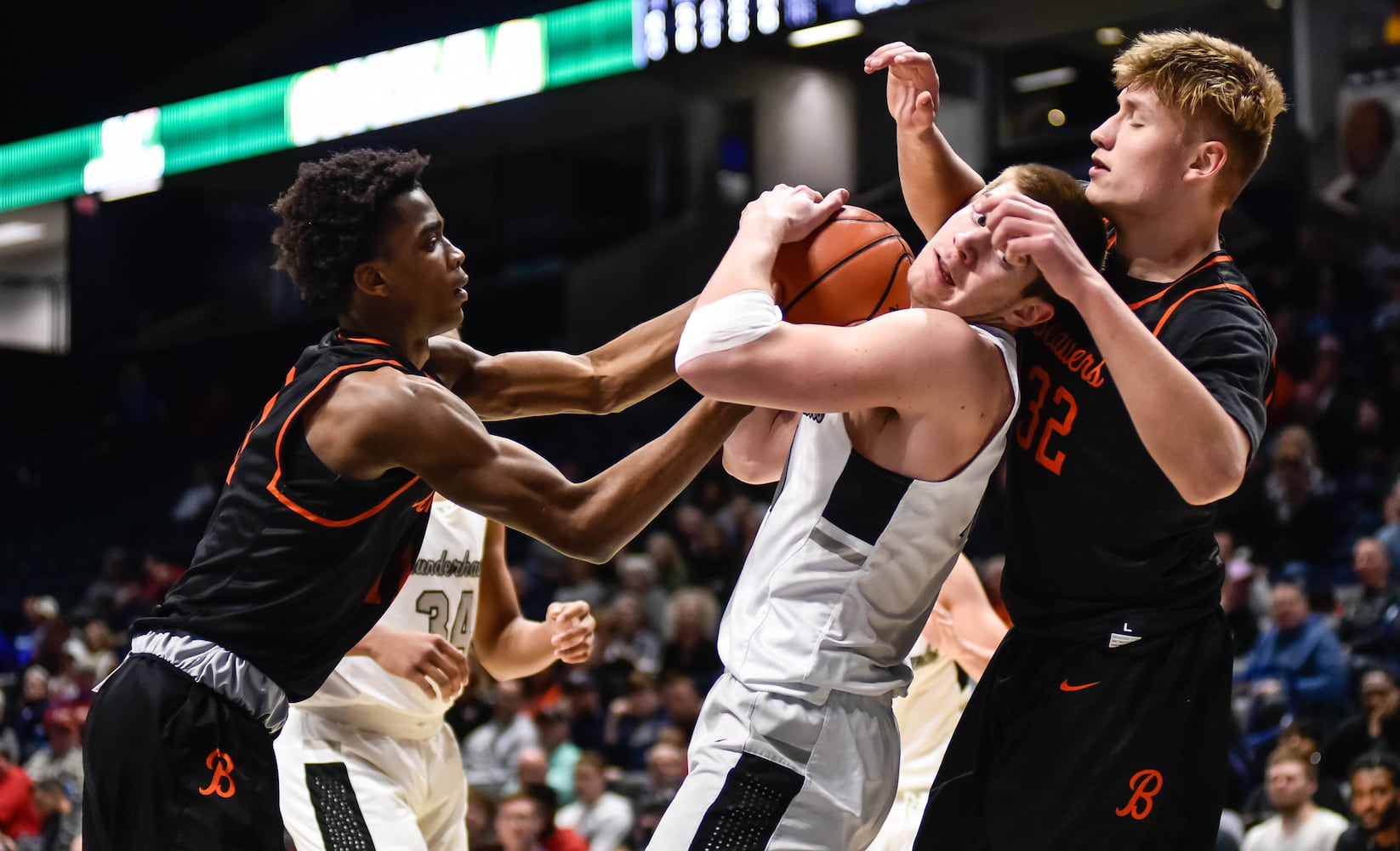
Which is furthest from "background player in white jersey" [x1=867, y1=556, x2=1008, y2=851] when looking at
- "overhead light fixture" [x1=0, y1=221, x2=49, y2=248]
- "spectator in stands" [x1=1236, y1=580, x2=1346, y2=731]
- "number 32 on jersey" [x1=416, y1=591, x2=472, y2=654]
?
"overhead light fixture" [x1=0, y1=221, x2=49, y2=248]

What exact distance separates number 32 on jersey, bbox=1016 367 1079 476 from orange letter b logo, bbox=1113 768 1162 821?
576 millimetres

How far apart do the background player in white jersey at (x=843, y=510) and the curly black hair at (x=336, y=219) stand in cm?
92

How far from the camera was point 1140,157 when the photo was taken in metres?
2.81

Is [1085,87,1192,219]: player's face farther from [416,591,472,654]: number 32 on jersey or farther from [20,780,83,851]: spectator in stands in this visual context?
[20,780,83,851]: spectator in stands

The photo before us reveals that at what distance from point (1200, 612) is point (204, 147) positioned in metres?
16.2

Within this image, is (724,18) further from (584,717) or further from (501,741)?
(501,741)

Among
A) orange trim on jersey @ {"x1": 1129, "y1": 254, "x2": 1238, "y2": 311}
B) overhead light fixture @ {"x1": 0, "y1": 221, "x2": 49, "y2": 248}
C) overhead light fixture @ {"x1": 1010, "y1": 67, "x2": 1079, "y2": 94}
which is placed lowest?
orange trim on jersey @ {"x1": 1129, "y1": 254, "x2": 1238, "y2": 311}

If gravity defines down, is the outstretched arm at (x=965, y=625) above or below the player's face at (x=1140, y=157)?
below

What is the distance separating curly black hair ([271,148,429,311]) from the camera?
10.6ft

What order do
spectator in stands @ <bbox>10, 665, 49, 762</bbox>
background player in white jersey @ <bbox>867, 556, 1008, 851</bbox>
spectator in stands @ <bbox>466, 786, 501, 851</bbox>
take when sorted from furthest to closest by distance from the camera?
1. spectator in stands @ <bbox>10, 665, 49, 762</bbox>
2. spectator in stands @ <bbox>466, 786, 501, 851</bbox>
3. background player in white jersey @ <bbox>867, 556, 1008, 851</bbox>

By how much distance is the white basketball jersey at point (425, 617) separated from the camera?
433 cm

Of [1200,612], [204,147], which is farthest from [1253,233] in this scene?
[204,147]

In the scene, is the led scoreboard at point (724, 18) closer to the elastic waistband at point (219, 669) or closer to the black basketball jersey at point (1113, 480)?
the black basketball jersey at point (1113, 480)

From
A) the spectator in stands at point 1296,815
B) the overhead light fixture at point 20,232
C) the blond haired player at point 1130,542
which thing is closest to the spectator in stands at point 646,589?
the spectator in stands at point 1296,815
